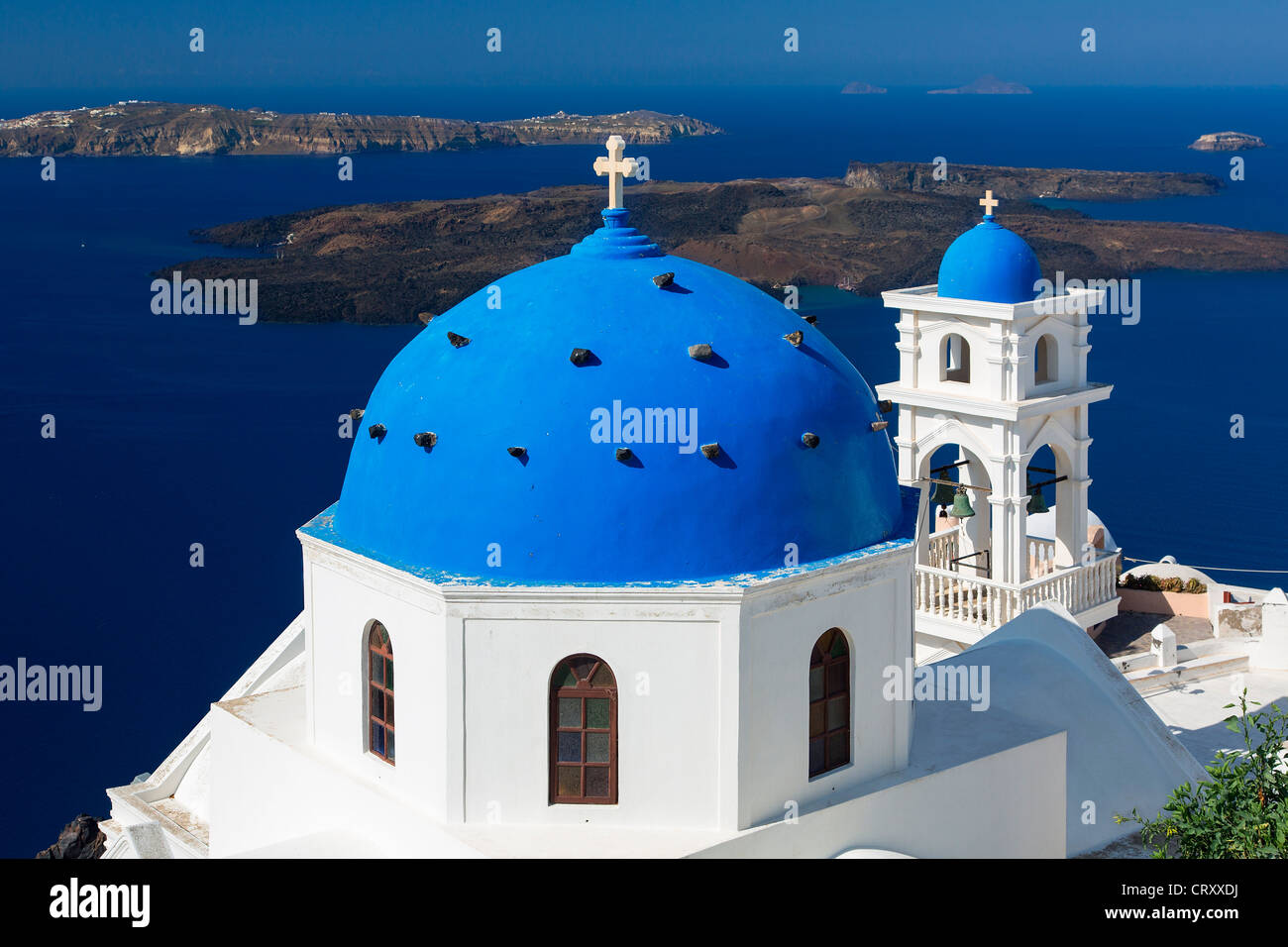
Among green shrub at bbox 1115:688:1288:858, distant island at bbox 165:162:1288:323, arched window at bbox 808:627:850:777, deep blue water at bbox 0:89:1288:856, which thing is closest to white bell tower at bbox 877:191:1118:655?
green shrub at bbox 1115:688:1288:858

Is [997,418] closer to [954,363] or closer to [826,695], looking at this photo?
[954,363]

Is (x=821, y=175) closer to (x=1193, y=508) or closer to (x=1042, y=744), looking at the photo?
(x=1193, y=508)

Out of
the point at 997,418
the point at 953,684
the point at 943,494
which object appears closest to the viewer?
the point at 953,684

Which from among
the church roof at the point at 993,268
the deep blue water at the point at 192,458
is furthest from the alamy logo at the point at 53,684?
the church roof at the point at 993,268

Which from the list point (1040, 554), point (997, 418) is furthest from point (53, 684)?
point (997, 418)

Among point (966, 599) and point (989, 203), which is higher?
point (989, 203)

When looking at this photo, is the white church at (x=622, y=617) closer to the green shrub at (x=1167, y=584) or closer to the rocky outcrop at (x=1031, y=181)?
the green shrub at (x=1167, y=584)
